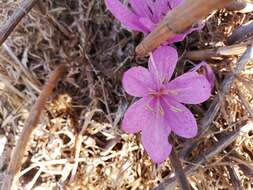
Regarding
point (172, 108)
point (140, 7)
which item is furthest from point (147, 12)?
point (172, 108)

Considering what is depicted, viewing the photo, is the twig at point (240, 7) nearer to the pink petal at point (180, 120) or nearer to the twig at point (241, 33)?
the twig at point (241, 33)

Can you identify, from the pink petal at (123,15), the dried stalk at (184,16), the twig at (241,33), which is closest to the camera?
the dried stalk at (184,16)

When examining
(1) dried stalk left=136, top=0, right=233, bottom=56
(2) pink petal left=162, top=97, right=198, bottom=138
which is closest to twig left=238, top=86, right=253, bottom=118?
(2) pink petal left=162, top=97, right=198, bottom=138

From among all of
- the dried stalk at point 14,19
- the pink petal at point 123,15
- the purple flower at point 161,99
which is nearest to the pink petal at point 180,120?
the purple flower at point 161,99

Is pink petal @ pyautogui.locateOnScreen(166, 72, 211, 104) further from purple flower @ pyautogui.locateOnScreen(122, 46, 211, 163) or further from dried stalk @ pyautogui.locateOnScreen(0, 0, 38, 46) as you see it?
dried stalk @ pyautogui.locateOnScreen(0, 0, 38, 46)

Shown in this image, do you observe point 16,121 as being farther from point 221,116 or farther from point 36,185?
point 221,116

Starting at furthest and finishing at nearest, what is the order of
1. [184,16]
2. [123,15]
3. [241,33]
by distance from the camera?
[241,33] < [123,15] < [184,16]

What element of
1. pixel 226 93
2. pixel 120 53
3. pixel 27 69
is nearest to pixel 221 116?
pixel 226 93

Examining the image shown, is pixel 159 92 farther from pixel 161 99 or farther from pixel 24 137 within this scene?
pixel 24 137
